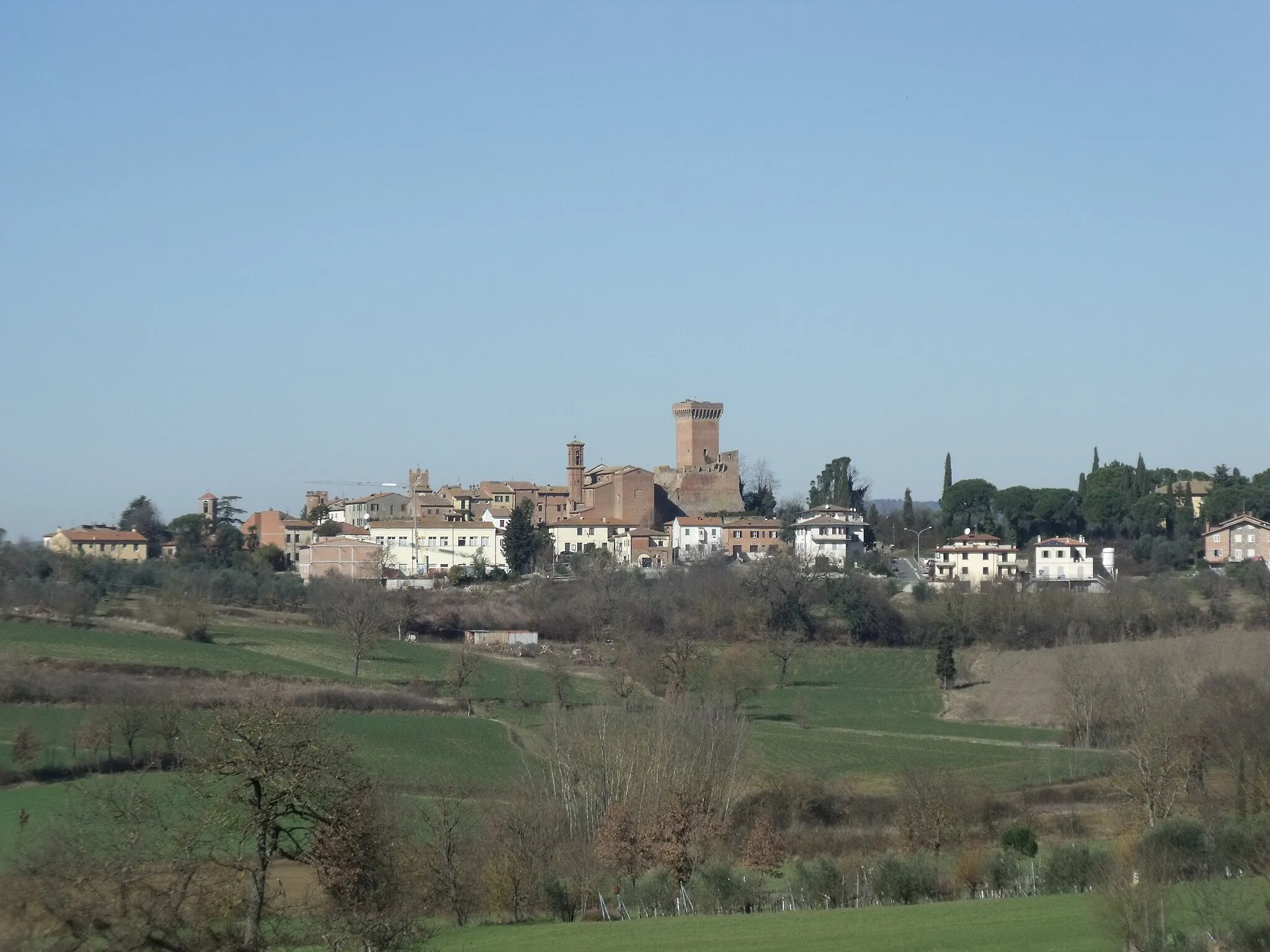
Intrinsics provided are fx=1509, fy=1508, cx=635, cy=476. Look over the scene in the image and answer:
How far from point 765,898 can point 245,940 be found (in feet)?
37.3

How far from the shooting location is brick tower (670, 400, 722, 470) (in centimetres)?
9800

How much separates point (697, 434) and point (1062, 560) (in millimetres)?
31198

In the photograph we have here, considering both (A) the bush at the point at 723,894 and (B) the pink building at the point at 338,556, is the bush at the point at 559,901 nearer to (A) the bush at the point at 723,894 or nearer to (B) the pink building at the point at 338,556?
(A) the bush at the point at 723,894

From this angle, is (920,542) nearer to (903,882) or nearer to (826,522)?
A: (826,522)

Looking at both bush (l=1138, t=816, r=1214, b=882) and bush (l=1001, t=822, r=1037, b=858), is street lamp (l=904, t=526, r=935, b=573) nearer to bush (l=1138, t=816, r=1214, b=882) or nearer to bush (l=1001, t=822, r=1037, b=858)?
bush (l=1001, t=822, r=1037, b=858)

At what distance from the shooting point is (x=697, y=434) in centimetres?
9806

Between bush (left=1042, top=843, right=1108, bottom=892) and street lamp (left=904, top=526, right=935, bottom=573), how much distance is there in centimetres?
5356

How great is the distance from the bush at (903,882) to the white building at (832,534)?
54542mm

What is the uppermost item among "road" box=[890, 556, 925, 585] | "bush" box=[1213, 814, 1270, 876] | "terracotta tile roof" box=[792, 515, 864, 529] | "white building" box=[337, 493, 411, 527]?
"white building" box=[337, 493, 411, 527]

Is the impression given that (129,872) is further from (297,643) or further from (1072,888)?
(297,643)

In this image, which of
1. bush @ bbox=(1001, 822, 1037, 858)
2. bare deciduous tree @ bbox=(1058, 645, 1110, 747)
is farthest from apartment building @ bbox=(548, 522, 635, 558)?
bush @ bbox=(1001, 822, 1037, 858)

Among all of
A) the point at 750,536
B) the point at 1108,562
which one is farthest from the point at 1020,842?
the point at 750,536

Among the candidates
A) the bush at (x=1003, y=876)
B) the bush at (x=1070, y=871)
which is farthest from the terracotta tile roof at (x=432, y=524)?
the bush at (x=1070, y=871)

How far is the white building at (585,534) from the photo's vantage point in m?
82.3
